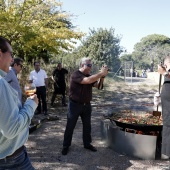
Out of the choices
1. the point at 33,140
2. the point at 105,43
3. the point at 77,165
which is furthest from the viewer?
the point at 105,43

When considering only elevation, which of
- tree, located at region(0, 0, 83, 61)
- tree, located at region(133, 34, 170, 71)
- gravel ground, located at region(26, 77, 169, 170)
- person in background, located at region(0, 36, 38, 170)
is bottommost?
gravel ground, located at region(26, 77, 169, 170)

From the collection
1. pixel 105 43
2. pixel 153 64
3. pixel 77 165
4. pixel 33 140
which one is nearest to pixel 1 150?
pixel 77 165

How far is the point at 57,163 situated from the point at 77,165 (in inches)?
14.5

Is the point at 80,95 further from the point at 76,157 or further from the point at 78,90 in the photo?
the point at 76,157

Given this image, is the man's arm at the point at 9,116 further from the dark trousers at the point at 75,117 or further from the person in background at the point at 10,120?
the dark trousers at the point at 75,117

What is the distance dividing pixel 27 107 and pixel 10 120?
0.72ft

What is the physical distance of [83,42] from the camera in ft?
85.1

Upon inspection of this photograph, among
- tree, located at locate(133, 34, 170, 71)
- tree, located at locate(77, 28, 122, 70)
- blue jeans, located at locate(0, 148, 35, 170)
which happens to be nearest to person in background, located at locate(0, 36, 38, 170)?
blue jeans, located at locate(0, 148, 35, 170)

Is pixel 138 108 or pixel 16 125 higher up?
pixel 16 125

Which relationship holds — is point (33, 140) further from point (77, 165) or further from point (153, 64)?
point (153, 64)

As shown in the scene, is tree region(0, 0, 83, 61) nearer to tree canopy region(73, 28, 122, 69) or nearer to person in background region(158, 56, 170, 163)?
person in background region(158, 56, 170, 163)

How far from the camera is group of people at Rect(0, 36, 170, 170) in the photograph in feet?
4.69

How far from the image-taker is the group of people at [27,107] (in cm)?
143

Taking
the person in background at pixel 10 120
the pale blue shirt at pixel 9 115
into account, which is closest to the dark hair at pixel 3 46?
the person in background at pixel 10 120
